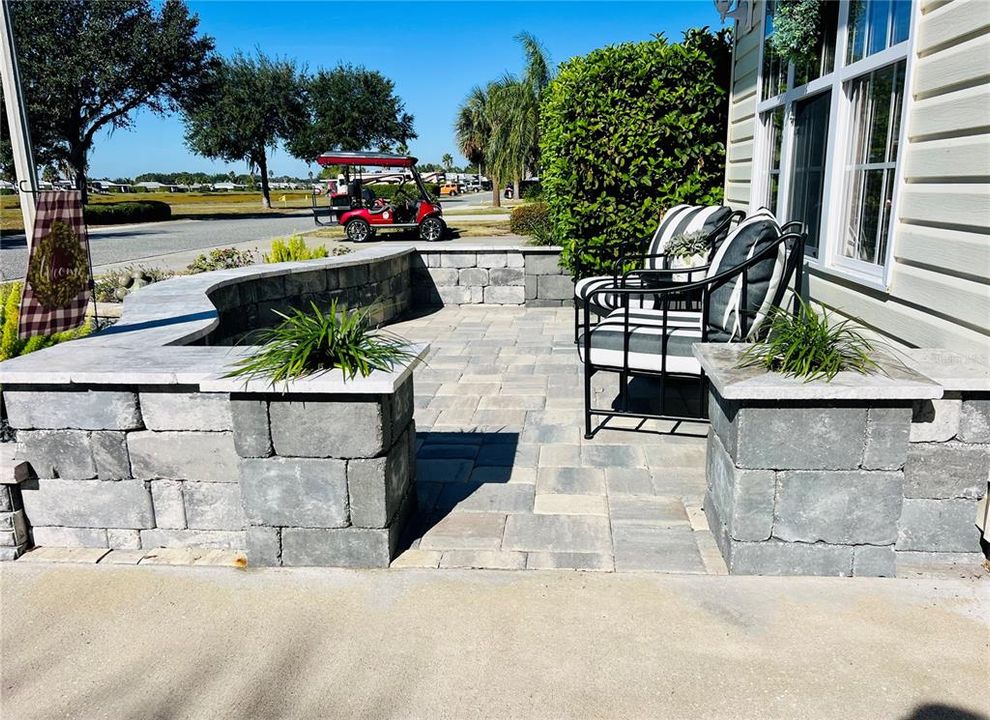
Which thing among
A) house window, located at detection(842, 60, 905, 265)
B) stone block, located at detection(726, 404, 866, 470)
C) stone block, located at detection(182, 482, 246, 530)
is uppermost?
house window, located at detection(842, 60, 905, 265)

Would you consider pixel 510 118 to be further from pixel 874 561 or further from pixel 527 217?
pixel 874 561

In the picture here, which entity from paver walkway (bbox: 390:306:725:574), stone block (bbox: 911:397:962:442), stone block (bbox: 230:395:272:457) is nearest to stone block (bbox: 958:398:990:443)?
stone block (bbox: 911:397:962:442)

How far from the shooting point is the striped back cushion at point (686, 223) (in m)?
4.88

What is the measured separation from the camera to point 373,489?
2.38 metres

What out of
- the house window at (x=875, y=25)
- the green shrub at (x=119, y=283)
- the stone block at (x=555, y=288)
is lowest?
the stone block at (x=555, y=288)

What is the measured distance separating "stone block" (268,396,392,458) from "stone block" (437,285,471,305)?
5781mm

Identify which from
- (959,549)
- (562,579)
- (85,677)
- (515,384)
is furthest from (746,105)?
(85,677)

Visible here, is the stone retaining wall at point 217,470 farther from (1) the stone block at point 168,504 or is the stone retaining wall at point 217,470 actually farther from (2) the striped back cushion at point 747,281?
(2) the striped back cushion at point 747,281

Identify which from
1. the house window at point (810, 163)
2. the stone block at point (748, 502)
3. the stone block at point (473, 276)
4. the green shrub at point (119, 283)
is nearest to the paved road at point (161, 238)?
the green shrub at point (119, 283)

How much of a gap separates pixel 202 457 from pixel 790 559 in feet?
6.75

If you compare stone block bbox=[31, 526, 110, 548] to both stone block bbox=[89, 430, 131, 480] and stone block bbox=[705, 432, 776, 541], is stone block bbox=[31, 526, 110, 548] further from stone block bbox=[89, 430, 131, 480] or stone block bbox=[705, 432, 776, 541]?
stone block bbox=[705, 432, 776, 541]

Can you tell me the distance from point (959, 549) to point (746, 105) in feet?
14.4

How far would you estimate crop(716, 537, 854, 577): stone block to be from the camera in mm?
2324

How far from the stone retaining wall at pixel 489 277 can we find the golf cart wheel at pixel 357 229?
752cm
